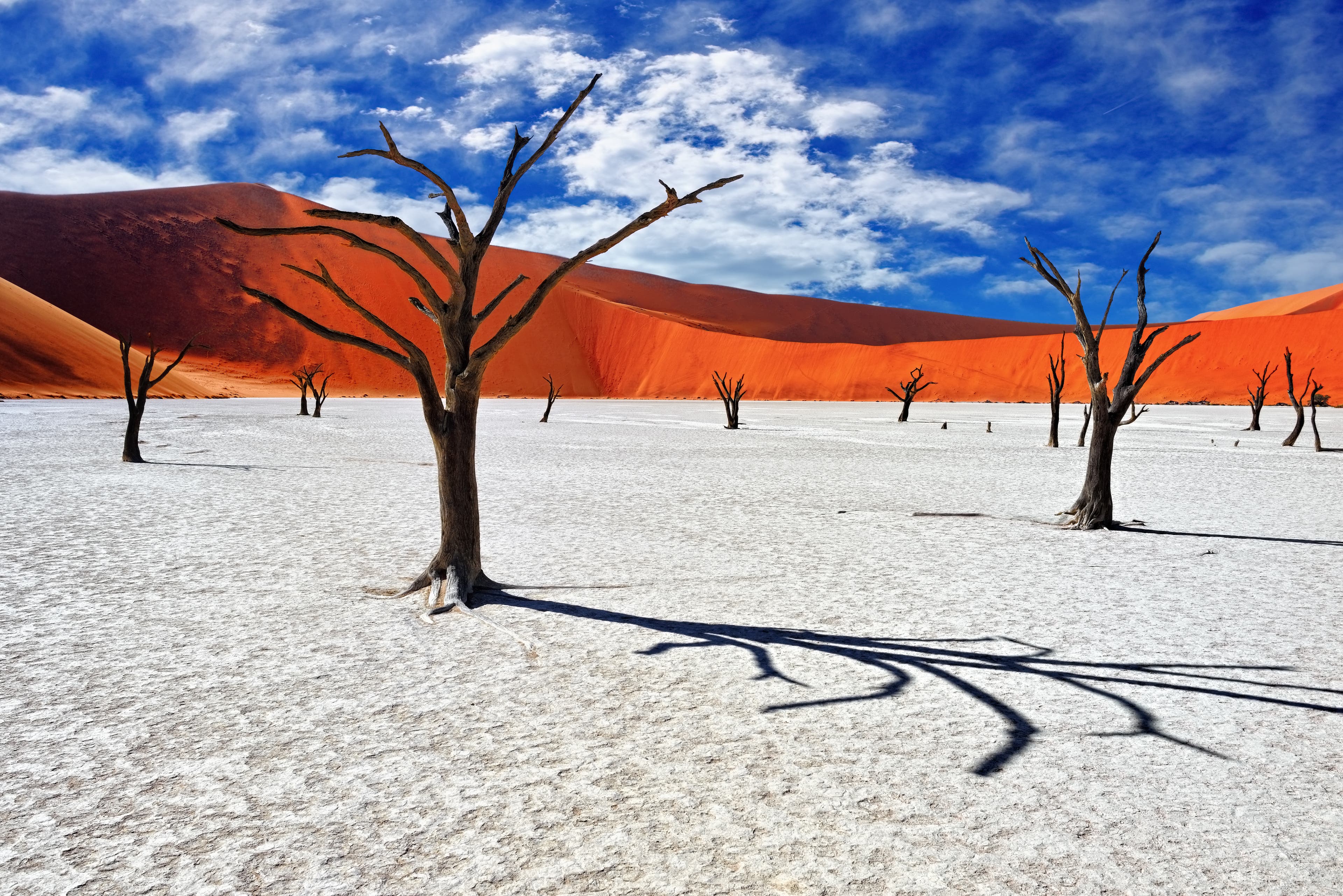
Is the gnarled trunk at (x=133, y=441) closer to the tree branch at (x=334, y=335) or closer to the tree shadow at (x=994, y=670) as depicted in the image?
the tree branch at (x=334, y=335)

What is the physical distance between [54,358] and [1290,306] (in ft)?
428

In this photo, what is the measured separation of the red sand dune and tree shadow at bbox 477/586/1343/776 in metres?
69.2

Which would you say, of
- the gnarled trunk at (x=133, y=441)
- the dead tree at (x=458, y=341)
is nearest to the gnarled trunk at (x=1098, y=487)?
the dead tree at (x=458, y=341)

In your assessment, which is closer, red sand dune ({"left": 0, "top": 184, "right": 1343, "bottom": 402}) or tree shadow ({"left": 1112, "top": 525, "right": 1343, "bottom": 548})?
tree shadow ({"left": 1112, "top": 525, "right": 1343, "bottom": 548})

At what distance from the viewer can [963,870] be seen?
96.3 inches

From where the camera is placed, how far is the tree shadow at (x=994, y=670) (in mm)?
3541

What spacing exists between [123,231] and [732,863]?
10340cm

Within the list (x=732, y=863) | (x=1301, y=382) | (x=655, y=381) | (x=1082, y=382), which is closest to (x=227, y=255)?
(x=655, y=381)

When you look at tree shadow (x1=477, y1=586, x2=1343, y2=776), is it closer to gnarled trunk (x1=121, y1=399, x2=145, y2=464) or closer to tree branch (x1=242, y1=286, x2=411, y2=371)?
tree branch (x1=242, y1=286, x2=411, y2=371)

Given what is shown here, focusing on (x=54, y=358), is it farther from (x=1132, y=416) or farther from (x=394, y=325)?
(x=1132, y=416)

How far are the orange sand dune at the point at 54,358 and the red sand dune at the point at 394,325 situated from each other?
1195 cm

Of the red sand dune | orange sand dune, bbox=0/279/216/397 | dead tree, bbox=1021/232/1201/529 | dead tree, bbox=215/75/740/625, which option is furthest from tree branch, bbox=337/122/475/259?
the red sand dune

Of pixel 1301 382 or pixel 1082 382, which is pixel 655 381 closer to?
pixel 1082 382

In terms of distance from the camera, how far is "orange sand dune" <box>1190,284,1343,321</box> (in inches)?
4090
